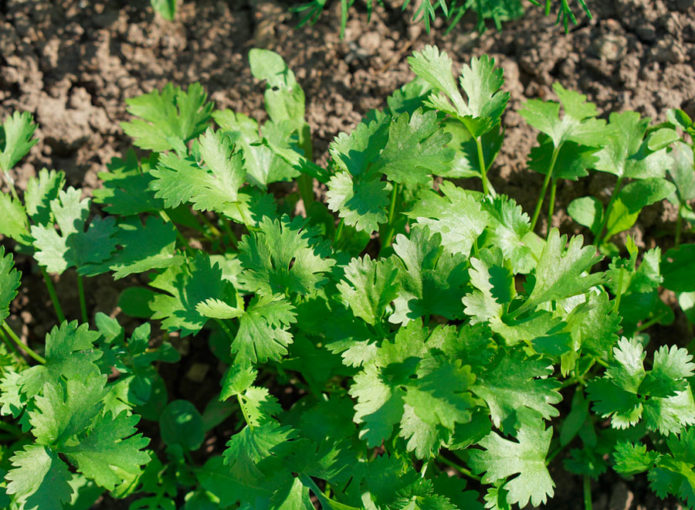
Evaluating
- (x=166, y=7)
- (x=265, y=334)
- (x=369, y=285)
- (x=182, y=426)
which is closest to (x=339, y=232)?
(x=369, y=285)

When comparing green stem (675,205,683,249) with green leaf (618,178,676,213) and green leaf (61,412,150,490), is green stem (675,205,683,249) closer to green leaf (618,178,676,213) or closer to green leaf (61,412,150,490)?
green leaf (618,178,676,213)

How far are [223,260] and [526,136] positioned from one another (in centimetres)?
104

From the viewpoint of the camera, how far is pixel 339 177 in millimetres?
1492

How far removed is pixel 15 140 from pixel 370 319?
3.93 feet

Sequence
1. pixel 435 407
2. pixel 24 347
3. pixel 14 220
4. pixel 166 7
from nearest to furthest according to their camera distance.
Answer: pixel 435 407, pixel 24 347, pixel 14 220, pixel 166 7

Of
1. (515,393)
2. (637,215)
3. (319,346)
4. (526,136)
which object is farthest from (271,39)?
(515,393)

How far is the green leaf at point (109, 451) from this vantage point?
4.65 ft

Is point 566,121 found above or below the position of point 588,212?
above

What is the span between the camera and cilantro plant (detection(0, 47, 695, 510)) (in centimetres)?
140

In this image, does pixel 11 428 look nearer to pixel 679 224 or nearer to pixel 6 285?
pixel 6 285

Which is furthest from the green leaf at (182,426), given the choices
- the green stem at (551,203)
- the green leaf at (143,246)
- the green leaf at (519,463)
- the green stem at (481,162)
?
the green stem at (551,203)

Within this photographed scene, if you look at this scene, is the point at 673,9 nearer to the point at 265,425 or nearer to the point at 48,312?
the point at 265,425

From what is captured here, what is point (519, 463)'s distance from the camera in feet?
4.89

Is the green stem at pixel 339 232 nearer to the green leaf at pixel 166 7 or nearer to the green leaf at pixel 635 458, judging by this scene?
the green leaf at pixel 635 458
